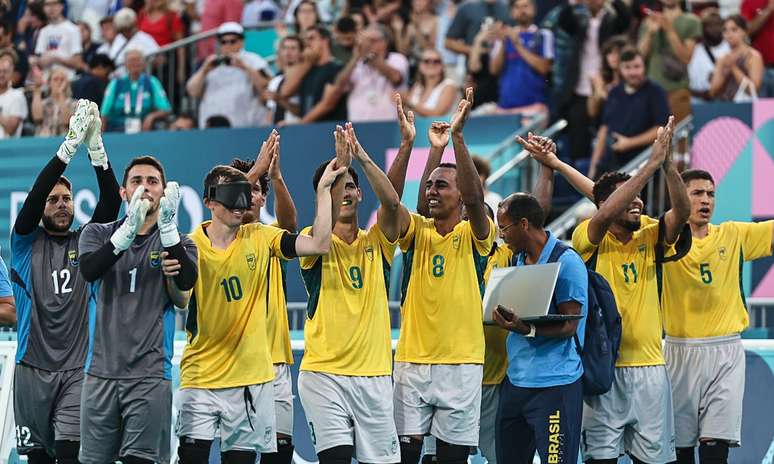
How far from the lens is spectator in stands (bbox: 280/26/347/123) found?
15367mm

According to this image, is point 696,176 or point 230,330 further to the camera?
point 696,176

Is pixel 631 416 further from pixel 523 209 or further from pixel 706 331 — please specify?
pixel 523 209

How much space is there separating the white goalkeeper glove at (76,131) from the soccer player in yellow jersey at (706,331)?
13.7ft

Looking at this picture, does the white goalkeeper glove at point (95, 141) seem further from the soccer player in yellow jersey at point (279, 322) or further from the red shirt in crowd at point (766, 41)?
the red shirt in crowd at point (766, 41)

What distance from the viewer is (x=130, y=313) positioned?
8492mm

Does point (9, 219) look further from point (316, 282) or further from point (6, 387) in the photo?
point (316, 282)

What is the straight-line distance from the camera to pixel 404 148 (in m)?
9.41

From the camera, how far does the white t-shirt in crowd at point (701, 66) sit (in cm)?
1459

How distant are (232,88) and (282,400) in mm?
7319

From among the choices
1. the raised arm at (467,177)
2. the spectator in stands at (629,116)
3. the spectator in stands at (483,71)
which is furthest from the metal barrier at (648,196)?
the raised arm at (467,177)

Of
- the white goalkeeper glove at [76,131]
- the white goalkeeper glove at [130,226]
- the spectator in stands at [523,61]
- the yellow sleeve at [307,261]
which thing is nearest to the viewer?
the white goalkeeper glove at [130,226]

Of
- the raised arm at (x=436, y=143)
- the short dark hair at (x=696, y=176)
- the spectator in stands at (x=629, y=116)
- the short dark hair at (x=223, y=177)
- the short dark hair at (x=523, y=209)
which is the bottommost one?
the short dark hair at (x=523, y=209)

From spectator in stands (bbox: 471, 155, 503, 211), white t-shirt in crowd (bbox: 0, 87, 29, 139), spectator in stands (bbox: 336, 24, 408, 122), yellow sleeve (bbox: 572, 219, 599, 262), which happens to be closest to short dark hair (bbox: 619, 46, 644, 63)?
spectator in stands (bbox: 471, 155, 503, 211)

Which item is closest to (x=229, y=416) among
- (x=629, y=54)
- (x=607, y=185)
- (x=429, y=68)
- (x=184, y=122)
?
(x=607, y=185)
